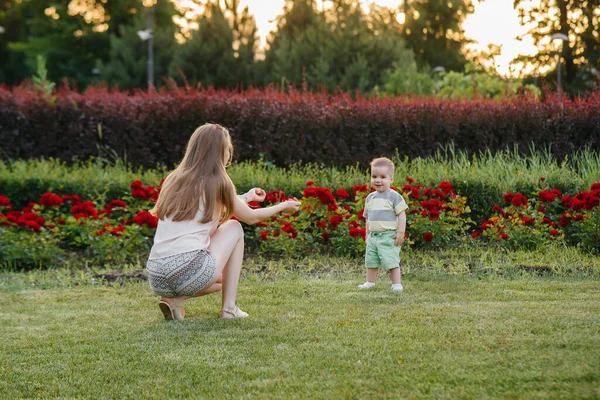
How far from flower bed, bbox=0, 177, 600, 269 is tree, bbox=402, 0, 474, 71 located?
31.9m

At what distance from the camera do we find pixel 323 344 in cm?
432

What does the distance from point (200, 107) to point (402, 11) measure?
101ft

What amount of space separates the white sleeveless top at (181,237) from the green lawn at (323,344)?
49 cm

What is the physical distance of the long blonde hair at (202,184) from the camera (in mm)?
4941

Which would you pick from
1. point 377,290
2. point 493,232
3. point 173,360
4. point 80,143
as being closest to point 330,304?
point 377,290

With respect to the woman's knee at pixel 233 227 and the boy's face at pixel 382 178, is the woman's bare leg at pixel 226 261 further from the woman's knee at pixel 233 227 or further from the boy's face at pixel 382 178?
the boy's face at pixel 382 178

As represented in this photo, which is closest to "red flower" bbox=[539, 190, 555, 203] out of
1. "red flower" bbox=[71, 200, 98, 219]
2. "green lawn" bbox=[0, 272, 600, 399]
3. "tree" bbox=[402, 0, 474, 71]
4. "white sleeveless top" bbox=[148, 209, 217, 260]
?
"green lawn" bbox=[0, 272, 600, 399]

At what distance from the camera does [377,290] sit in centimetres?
595

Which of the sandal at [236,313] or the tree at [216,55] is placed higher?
the tree at [216,55]

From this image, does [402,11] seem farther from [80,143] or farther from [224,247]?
[224,247]

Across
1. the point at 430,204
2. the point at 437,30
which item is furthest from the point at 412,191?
the point at 437,30

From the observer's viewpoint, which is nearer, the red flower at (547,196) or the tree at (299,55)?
the red flower at (547,196)

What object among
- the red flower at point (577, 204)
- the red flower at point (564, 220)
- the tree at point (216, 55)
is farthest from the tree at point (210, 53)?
the red flower at point (577, 204)

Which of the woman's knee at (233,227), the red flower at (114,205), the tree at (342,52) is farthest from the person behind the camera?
the tree at (342,52)
